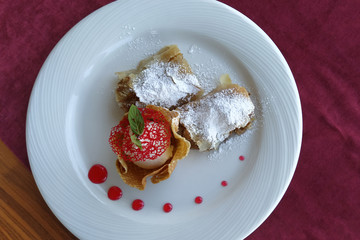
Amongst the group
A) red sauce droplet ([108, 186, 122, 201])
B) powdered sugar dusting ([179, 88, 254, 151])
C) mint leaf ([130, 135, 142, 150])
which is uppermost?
mint leaf ([130, 135, 142, 150])

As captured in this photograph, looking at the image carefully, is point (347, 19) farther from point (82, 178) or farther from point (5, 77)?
point (5, 77)

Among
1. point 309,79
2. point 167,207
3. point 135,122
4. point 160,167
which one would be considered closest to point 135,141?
point 135,122

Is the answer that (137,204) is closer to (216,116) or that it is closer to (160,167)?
(160,167)

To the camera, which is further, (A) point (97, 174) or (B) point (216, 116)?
(A) point (97, 174)

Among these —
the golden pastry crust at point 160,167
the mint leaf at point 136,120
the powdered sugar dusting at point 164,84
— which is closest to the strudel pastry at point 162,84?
the powdered sugar dusting at point 164,84

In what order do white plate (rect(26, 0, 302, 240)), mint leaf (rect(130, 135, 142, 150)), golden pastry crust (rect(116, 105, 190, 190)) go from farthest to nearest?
white plate (rect(26, 0, 302, 240)), golden pastry crust (rect(116, 105, 190, 190)), mint leaf (rect(130, 135, 142, 150))

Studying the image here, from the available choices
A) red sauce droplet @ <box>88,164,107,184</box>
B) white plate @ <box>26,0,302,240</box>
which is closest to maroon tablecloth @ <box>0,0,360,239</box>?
white plate @ <box>26,0,302,240</box>

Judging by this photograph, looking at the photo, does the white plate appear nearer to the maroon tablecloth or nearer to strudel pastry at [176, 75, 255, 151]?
strudel pastry at [176, 75, 255, 151]

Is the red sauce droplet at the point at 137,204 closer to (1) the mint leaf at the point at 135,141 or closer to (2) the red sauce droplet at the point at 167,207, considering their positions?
(2) the red sauce droplet at the point at 167,207
